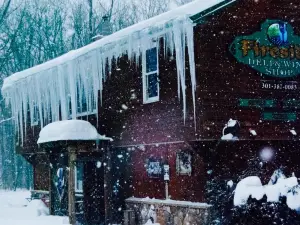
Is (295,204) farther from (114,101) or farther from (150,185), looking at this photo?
(114,101)

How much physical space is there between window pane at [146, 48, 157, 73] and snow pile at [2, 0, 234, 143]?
0.25m

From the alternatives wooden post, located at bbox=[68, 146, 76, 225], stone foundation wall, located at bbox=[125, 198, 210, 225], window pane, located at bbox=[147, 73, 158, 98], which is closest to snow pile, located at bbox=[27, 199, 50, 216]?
wooden post, located at bbox=[68, 146, 76, 225]

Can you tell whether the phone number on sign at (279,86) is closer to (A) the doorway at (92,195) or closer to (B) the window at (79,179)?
(A) the doorway at (92,195)

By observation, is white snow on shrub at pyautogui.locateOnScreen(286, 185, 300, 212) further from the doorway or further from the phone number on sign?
the doorway

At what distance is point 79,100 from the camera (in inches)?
715

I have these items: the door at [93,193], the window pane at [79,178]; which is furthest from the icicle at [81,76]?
the window pane at [79,178]

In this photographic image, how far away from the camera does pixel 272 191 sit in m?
11.5

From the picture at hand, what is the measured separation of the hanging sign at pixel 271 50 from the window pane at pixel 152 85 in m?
2.56

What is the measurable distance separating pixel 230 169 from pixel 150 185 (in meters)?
2.87

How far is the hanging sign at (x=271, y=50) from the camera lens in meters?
13.1

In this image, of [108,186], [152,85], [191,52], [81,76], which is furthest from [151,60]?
[108,186]

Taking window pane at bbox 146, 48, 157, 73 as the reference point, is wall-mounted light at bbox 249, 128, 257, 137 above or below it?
below

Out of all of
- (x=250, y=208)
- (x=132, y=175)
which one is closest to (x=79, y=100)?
(x=132, y=175)

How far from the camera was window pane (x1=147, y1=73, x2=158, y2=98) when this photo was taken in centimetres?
1453
